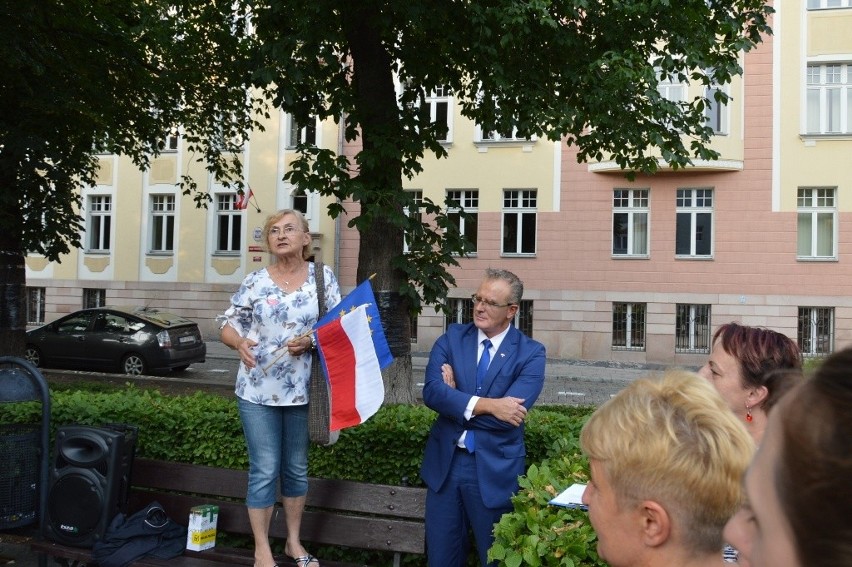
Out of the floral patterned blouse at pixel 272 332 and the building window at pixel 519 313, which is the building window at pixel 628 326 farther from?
the floral patterned blouse at pixel 272 332

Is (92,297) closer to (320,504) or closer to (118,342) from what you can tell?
(118,342)

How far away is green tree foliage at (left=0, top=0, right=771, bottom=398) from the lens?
800 cm

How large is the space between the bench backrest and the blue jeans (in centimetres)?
36

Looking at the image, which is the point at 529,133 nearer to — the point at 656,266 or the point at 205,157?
the point at 205,157

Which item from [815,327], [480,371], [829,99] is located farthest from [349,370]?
[829,99]

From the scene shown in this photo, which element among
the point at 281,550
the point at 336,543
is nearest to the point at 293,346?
the point at 336,543

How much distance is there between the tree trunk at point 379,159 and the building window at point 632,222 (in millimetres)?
17888

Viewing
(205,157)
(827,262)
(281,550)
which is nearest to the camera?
(281,550)

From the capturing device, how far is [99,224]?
30.5 m

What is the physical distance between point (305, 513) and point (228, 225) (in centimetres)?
2554

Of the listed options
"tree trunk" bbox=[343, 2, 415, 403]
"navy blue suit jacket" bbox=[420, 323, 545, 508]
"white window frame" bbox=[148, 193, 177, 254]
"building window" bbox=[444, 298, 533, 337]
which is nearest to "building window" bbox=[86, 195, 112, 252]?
"white window frame" bbox=[148, 193, 177, 254]

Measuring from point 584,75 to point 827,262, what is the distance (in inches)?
723

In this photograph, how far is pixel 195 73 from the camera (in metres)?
12.6

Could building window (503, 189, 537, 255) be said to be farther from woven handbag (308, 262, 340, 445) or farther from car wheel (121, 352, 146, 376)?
woven handbag (308, 262, 340, 445)
